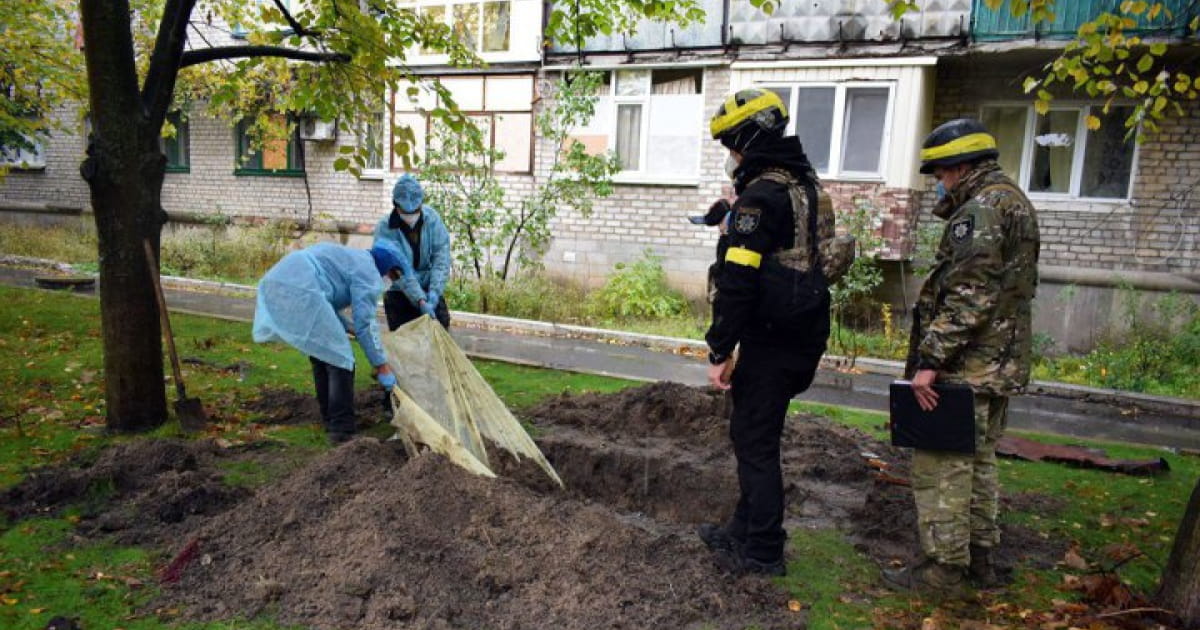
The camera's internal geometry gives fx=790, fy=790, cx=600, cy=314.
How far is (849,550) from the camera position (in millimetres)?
3955

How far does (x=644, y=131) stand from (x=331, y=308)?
9.21 meters

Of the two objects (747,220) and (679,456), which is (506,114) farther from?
(747,220)

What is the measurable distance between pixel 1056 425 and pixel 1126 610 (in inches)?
179

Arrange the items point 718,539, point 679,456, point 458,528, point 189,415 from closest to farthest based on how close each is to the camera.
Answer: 1. point 458,528
2. point 718,539
3. point 679,456
4. point 189,415

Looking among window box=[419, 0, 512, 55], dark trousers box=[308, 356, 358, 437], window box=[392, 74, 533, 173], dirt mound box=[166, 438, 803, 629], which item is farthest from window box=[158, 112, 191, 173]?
dirt mound box=[166, 438, 803, 629]

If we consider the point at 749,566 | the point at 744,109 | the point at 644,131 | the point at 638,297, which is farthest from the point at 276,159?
the point at 749,566

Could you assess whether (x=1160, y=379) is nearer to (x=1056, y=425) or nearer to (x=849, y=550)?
(x=1056, y=425)

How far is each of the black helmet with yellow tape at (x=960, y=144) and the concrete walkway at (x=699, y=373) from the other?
173 inches

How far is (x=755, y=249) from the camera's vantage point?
321cm

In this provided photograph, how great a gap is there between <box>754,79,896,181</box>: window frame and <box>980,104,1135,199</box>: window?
1393 millimetres

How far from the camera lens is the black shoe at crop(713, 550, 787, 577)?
11.5ft

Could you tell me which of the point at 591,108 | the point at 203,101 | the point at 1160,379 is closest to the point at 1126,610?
the point at 1160,379

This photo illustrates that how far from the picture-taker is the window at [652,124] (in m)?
13.0

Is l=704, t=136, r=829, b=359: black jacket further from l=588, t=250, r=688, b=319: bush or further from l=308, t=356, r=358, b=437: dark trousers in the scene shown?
l=588, t=250, r=688, b=319: bush
